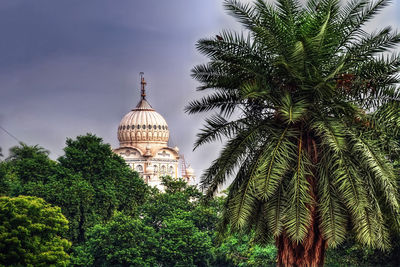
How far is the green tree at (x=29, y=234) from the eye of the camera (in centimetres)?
3738

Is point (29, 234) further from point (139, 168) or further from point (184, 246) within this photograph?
point (139, 168)

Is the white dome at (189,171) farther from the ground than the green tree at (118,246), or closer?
farther from the ground

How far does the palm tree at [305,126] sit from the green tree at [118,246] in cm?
2972

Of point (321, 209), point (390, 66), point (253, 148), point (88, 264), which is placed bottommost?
point (321, 209)

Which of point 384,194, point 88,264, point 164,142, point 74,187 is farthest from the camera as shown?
point 164,142

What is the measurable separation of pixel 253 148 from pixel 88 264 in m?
30.7

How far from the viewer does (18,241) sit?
3753cm

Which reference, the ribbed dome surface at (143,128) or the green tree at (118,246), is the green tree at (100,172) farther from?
the ribbed dome surface at (143,128)

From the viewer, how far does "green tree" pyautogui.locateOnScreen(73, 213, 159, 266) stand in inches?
1971

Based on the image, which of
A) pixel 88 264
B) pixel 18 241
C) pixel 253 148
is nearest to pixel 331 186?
pixel 253 148

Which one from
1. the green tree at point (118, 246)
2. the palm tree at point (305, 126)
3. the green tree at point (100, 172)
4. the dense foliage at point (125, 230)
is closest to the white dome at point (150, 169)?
the green tree at point (100, 172)

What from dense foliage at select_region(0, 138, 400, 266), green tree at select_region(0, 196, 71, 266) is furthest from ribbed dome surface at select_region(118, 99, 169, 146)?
green tree at select_region(0, 196, 71, 266)

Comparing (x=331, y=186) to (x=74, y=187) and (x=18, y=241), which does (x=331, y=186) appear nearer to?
(x=18, y=241)

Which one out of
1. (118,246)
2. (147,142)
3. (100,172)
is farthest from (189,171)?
(118,246)
